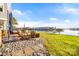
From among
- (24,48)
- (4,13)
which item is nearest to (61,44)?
(24,48)

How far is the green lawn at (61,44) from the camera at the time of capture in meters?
2.37

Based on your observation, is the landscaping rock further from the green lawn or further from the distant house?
the distant house

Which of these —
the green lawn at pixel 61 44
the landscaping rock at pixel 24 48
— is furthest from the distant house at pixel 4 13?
the green lawn at pixel 61 44

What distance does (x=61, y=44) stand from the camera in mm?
2381

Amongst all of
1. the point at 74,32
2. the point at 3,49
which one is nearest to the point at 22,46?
the point at 3,49

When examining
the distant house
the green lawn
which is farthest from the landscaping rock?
the distant house

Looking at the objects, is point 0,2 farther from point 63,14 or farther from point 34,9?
point 63,14

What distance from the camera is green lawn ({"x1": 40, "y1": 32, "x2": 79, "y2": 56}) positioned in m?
2.37

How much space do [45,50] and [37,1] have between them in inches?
21.4

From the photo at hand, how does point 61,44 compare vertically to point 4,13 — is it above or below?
below

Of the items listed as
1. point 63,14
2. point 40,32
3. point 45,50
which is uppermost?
point 63,14

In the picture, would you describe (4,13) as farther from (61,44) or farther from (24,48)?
(61,44)

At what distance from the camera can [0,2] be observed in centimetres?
236

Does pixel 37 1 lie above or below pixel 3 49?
above
